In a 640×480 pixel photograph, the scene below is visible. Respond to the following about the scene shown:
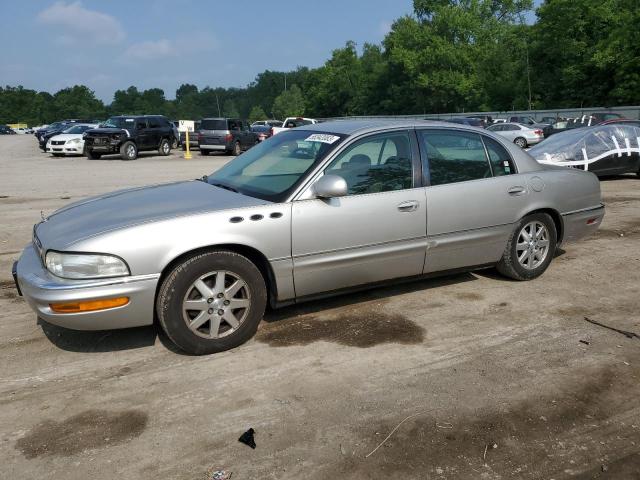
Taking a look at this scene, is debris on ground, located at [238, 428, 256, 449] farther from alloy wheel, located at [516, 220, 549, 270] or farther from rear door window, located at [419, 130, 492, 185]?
alloy wheel, located at [516, 220, 549, 270]

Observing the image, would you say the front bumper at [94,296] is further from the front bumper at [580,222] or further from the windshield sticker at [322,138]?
the front bumper at [580,222]

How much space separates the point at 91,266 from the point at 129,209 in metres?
0.63

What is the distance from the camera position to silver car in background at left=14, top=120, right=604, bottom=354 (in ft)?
11.6

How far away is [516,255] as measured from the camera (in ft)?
17.0

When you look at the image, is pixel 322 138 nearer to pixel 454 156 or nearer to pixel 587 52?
pixel 454 156

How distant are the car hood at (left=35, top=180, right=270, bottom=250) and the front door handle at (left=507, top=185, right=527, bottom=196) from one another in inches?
90.9

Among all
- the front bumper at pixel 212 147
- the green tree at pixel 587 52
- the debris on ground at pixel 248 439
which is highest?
the green tree at pixel 587 52

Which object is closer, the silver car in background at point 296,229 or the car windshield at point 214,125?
the silver car in background at point 296,229

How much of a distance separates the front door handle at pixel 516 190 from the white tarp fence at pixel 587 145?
6.72m

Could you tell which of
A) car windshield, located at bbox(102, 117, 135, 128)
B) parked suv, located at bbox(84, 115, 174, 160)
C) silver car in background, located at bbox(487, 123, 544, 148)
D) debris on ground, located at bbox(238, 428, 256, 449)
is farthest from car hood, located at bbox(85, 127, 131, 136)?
debris on ground, located at bbox(238, 428, 256, 449)

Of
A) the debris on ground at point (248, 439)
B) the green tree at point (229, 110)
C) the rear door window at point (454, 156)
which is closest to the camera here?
the debris on ground at point (248, 439)

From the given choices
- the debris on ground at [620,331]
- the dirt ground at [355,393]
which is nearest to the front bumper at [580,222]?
the dirt ground at [355,393]

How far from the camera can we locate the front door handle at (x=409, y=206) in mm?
4387

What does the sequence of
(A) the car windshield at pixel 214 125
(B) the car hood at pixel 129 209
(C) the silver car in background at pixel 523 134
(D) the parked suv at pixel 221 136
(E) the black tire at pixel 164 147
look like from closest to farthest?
1. (B) the car hood at pixel 129 209
2. (E) the black tire at pixel 164 147
3. (D) the parked suv at pixel 221 136
4. (A) the car windshield at pixel 214 125
5. (C) the silver car in background at pixel 523 134
